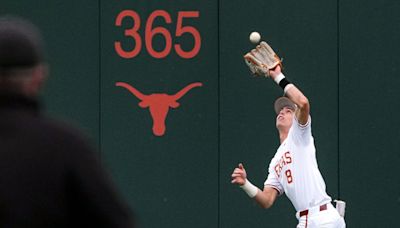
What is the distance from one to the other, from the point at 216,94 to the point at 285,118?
1.84m

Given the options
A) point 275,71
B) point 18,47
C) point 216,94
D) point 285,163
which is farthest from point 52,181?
point 216,94

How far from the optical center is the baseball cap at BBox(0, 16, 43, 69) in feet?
11.7

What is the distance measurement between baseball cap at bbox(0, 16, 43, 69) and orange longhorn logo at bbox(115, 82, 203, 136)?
7.52 m

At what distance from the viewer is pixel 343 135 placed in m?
11.0

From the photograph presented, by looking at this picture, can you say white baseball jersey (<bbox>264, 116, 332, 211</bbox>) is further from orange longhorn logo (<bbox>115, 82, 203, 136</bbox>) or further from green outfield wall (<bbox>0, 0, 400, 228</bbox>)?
orange longhorn logo (<bbox>115, 82, 203, 136</bbox>)

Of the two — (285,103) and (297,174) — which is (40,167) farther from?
(285,103)

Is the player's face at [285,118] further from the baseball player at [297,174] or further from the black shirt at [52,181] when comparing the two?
the black shirt at [52,181]

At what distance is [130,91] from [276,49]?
4.63ft

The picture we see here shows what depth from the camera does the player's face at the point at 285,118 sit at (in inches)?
367

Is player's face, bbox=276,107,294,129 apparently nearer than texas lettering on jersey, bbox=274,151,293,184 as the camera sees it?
No

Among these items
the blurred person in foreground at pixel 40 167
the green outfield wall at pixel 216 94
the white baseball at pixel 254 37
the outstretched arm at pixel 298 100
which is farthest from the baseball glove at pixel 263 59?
the blurred person in foreground at pixel 40 167

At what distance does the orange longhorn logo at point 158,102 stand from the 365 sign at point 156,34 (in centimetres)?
30

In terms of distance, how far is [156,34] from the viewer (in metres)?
11.2

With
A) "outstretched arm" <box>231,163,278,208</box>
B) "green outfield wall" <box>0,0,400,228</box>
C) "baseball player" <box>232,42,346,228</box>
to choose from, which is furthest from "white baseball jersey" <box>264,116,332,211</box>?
"green outfield wall" <box>0,0,400,228</box>
